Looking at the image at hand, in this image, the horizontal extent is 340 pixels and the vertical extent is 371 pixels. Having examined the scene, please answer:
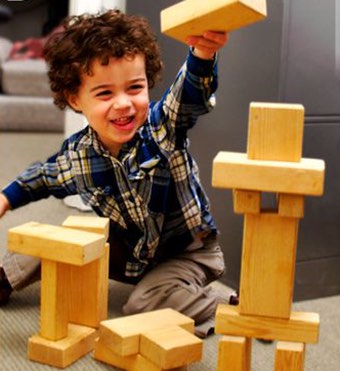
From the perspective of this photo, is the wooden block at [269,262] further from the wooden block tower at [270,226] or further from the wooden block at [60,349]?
the wooden block at [60,349]

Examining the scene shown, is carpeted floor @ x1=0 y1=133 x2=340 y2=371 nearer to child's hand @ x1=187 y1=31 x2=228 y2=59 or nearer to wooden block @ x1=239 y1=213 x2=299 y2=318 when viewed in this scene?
wooden block @ x1=239 y1=213 x2=299 y2=318


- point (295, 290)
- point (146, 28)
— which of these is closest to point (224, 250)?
point (295, 290)

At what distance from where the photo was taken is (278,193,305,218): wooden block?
34.6 inches

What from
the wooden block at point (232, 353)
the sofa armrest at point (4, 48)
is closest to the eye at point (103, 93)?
the wooden block at point (232, 353)

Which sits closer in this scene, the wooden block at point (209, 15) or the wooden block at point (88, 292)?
the wooden block at point (209, 15)

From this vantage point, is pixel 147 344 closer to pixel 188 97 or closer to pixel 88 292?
pixel 88 292

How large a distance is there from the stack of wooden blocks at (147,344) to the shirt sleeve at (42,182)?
332 millimetres

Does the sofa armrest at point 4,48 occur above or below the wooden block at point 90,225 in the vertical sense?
above

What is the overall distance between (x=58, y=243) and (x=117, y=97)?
277 mm

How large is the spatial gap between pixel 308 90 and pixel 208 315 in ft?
1.41

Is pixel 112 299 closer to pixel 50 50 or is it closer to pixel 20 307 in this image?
pixel 20 307

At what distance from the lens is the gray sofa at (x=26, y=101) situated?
10.9ft

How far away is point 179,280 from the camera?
4.22ft

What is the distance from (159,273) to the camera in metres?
1.29
